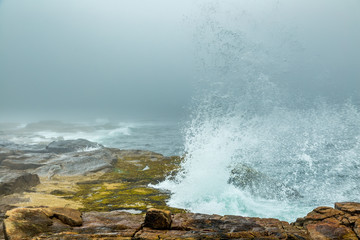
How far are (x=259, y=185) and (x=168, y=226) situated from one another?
1314 cm

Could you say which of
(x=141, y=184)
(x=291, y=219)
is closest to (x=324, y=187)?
(x=291, y=219)

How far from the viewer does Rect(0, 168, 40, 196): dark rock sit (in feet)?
54.0

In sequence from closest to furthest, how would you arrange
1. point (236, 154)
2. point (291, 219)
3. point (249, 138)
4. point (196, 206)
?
1. point (291, 219)
2. point (196, 206)
3. point (236, 154)
4. point (249, 138)

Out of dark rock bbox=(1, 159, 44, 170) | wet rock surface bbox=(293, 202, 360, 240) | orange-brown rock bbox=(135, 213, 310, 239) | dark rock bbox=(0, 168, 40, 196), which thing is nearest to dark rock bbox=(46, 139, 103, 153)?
dark rock bbox=(1, 159, 44, 170)

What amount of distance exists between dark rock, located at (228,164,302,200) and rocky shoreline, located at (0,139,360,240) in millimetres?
141

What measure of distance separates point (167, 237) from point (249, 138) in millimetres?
23502

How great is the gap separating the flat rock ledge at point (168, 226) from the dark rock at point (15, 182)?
10.3 meters

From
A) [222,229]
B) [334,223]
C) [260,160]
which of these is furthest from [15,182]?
[260,160]

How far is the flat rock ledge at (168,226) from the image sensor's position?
739 centimetres

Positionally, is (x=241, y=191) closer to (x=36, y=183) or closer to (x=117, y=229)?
(x=117, y=229)

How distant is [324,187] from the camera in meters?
20.2

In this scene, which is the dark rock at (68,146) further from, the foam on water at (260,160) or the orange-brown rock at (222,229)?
the orange-brown rock at (222,229)

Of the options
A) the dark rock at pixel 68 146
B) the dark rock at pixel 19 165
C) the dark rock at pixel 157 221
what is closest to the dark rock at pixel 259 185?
the dark rock at pixel 157 221

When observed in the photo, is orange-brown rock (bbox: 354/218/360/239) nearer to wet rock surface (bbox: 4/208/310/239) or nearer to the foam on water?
wet rock surface (bbox: 4/208/310/239)
